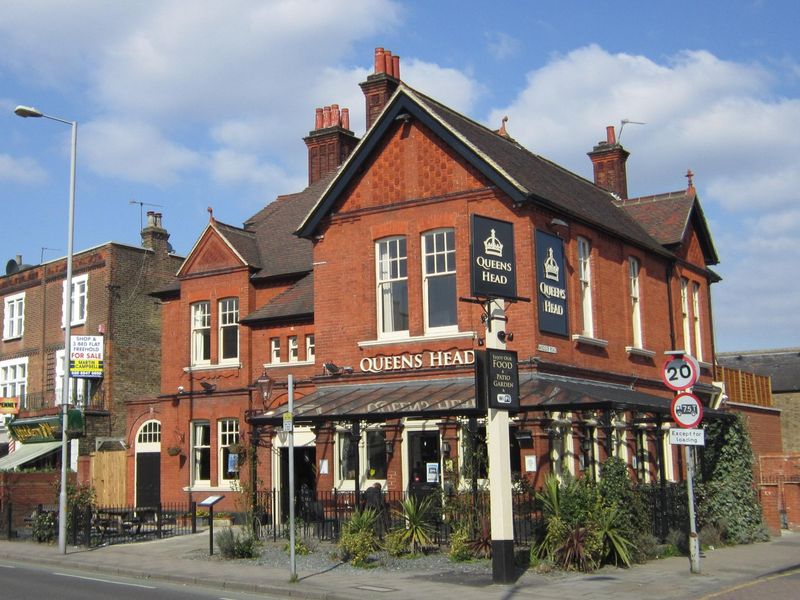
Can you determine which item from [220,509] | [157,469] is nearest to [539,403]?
[220,509]

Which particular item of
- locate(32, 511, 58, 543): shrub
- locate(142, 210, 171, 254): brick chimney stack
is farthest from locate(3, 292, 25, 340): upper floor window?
locate(32, 511, 58, 543): shrub

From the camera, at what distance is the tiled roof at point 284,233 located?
29.4m

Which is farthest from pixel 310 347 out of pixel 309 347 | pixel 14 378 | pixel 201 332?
pixel 14 378

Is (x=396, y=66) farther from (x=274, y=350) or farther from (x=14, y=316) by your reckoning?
(x=14, y=316)

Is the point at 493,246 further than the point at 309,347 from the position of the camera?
No

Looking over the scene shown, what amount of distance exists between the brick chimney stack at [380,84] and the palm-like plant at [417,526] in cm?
1312

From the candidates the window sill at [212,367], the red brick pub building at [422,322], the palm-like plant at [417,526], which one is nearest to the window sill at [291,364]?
the red brick pub building at [422,322]

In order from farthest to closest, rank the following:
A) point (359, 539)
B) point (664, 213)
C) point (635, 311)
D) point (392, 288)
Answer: point (664, 213), point (635, 311), point (392, 288), point (359, 539)

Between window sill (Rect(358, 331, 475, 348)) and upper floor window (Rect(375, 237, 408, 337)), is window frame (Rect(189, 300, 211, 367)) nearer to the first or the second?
window sill (Rect(358, 331, 475, 348))

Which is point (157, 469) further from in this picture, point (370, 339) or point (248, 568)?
point (248, 568)

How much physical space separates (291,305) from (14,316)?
19.9 metres

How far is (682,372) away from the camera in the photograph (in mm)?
15352

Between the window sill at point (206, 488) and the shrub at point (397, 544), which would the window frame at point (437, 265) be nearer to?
the shrub at point (397, 544)

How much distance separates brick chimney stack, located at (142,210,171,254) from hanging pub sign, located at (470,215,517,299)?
25857 millimetres
